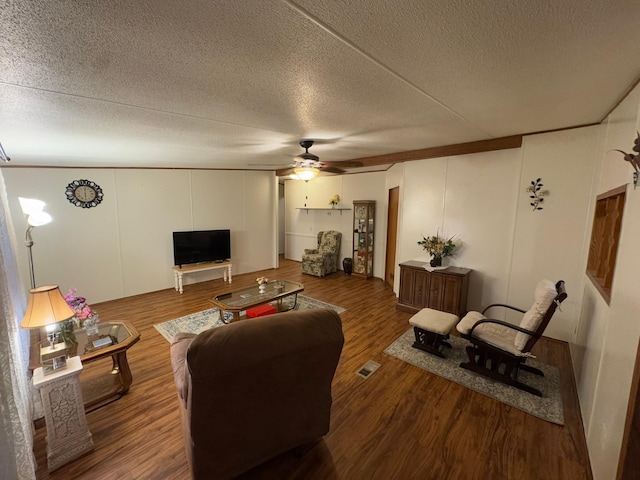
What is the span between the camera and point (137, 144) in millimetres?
3193

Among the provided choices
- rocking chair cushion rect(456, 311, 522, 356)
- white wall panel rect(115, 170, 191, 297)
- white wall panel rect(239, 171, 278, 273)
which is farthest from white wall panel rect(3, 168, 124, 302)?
rocking chair cushion rect(456, 311, 522, 356)

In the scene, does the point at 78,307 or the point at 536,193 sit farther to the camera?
the point at 536,193

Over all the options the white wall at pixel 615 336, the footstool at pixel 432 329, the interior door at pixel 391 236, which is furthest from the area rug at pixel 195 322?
→ the white wall at pixel 615 336

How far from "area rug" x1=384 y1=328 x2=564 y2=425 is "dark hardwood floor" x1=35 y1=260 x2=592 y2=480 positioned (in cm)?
8

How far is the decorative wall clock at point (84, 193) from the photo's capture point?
4.39 m

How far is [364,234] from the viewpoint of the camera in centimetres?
618

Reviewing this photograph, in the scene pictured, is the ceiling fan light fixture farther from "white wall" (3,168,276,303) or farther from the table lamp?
"white wall" (3,168,276,303)

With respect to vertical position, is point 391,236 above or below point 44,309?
above

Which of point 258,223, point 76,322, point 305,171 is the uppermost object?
point 305,171

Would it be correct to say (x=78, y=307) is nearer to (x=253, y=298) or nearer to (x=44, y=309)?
(x=44, y=309)

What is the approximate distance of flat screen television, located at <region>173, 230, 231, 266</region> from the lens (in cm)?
544

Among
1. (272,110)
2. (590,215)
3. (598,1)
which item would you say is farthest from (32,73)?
(590,215)

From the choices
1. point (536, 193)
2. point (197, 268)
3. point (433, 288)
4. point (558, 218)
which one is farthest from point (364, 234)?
point (197, 268)

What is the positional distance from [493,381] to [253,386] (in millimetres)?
2438
